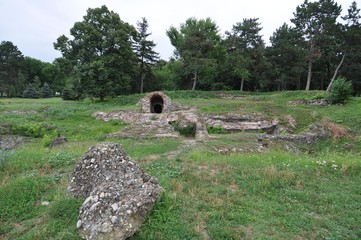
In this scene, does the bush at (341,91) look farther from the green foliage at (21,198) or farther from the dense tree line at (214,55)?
the green foliage at (21,198)

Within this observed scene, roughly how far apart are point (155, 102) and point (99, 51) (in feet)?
33.0

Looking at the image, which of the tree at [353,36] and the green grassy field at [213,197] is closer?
the green grassy field at [213,197]

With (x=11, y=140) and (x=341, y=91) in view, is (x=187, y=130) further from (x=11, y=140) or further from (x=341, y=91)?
(x=341, y=91)

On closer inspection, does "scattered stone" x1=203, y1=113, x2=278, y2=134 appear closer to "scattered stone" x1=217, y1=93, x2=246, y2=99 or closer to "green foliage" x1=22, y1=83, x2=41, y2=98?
"scattered stone" x1=217, y1=93, x2=246, y2=99

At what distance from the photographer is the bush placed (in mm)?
21516

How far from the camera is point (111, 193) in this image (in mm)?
5055

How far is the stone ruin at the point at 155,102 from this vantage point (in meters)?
22.9

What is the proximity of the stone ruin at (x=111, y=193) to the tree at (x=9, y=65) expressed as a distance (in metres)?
53.0

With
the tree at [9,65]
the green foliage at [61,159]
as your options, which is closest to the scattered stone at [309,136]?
the green foliage at [61,159]

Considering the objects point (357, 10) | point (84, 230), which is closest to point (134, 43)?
point (357, 10)

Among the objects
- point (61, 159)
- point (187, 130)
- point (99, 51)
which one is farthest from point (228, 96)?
point (61, 159)

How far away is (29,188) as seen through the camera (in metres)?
6.78

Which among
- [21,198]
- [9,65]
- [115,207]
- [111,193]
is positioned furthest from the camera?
[9,65]

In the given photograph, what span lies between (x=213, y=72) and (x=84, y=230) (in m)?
37.4
